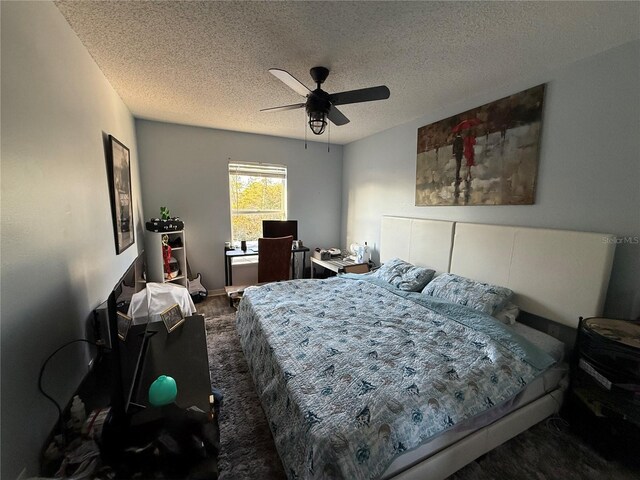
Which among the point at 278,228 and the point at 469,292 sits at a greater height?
the point at 278,228

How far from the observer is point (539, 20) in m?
1.43

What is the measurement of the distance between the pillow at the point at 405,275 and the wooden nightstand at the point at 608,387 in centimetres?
119

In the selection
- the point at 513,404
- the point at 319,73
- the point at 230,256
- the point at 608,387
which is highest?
the point at 319,73

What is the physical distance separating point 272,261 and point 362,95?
2244 millimetres

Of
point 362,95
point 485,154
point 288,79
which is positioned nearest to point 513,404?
point 485,154

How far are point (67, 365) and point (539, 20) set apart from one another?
3074 millimetres

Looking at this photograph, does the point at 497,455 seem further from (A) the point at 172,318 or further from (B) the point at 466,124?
(B) the point at 466,124

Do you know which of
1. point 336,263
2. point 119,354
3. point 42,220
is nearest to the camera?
point 119,354

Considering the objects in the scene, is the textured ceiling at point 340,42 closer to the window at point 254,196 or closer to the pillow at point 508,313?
the window at point 254,196

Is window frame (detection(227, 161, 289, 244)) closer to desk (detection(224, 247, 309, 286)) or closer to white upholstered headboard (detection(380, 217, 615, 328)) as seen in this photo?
desk (detection(224, 247, 309, 286))

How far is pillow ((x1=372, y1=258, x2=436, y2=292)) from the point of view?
2.60m

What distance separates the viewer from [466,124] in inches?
98.9

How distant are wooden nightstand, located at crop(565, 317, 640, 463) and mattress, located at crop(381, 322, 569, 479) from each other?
0.12m

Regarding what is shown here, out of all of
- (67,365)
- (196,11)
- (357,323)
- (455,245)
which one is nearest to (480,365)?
(357,323)
